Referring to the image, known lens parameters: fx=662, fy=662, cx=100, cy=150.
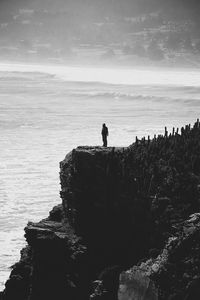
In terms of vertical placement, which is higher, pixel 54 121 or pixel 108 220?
pixel 54 121

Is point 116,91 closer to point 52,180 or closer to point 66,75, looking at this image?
point 66,75

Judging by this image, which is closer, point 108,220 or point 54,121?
point 108,220

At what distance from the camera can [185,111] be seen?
97.0 m

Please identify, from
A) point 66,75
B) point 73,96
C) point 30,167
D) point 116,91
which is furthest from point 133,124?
point 66,75

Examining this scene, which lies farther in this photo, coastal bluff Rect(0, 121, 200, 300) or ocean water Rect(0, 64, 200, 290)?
ocean water Rect(0, 64, 200, 290)

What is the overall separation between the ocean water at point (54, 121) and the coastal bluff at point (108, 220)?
5.31m

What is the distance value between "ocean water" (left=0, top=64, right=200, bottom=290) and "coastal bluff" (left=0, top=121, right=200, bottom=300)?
17.4 feet

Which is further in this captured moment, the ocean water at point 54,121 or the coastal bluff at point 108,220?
the ocean water at point 54,121

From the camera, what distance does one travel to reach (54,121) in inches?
3393

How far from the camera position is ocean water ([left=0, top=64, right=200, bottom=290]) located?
45781 mm

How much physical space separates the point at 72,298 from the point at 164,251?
7473 mm

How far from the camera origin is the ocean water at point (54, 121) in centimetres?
4578

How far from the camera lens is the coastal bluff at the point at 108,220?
27.0 meters

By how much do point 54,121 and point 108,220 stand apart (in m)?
57.1
